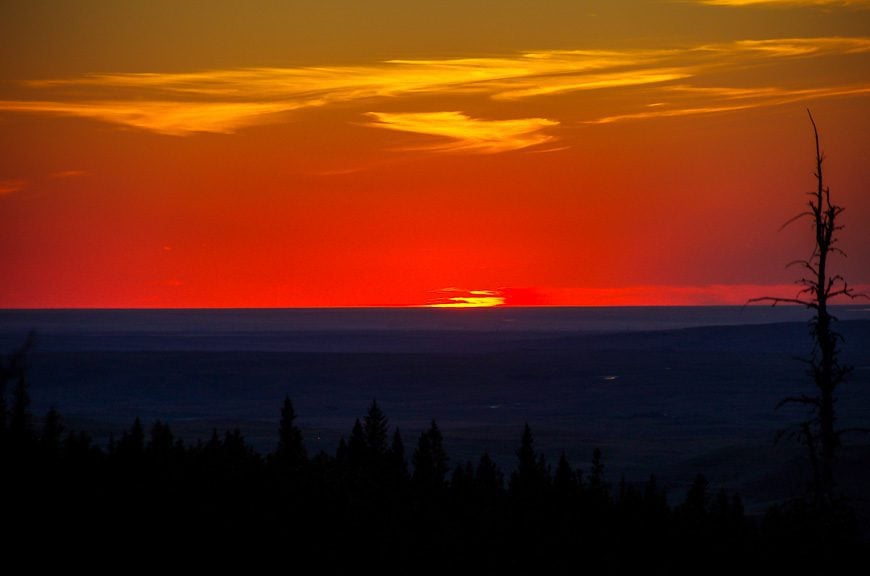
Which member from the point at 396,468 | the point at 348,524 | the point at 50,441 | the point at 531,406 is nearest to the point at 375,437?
the point at 396,468

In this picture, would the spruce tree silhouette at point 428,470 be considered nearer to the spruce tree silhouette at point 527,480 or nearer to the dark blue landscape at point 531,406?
the spruce tree silhouette at point 527,480

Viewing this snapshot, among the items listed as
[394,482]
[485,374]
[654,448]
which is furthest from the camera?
[485,374]

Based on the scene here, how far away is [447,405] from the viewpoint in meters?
139

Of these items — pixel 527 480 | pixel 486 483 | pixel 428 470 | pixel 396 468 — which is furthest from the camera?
pixel 396 468

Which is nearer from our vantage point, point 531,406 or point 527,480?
point 527,480

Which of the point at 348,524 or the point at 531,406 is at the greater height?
the point at 531,406

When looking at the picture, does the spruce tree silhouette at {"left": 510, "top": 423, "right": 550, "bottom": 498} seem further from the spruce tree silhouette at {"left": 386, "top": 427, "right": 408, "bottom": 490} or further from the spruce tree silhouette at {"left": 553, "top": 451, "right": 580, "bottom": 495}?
the spruce tree silhouette at {"left": 386, "top": 427, "right": 408, "bottom": 490}

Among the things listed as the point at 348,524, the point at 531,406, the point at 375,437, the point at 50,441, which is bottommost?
the point at 348,524

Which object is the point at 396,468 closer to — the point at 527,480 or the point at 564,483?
the point at 527,480

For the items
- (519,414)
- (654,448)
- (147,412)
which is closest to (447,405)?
(519,414)

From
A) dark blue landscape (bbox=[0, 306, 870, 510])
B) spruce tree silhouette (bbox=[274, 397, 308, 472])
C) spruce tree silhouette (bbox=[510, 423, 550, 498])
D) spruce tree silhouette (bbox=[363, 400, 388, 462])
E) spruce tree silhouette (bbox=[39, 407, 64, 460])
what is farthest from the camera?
dark blue landscape (bbox=[0, 306, 870, 510])

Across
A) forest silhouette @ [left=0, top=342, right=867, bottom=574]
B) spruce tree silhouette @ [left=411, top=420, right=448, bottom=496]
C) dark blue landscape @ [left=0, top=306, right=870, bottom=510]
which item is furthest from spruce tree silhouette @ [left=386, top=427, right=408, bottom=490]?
dark blue landscape @ [left=0, top=306, right=870, bottom=510]

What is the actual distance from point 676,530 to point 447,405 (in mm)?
118303

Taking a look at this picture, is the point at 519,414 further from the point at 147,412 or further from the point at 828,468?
the point at 828,468
